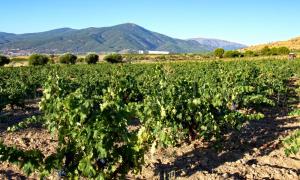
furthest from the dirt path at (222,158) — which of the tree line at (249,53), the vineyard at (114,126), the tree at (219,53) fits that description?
the tree at (219,53)

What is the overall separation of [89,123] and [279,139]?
7055mm

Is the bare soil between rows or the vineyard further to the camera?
the bare soil between rows

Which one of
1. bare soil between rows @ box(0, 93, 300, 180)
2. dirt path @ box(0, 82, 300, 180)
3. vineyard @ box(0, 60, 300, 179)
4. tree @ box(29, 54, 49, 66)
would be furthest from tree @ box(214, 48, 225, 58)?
dirt path @ box(0, 82, 300, 180)

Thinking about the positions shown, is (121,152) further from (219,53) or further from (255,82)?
(219,53)

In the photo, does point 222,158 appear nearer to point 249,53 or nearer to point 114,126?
point 114,126

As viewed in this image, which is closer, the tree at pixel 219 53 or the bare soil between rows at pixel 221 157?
the bare soil between rows at pixel 221 157

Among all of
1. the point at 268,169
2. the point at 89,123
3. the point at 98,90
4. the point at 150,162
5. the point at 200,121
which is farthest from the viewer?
the point at 98,90

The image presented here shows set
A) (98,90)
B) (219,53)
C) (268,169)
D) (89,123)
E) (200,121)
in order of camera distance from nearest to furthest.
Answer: (89,123), (268,169), (200,121), (98,90), (219,53)

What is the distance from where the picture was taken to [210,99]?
1216cm

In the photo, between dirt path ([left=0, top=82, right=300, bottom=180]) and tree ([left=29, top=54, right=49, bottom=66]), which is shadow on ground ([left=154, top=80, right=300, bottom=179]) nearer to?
dirt path ([left=0, top=82, right=300, bottom=180])

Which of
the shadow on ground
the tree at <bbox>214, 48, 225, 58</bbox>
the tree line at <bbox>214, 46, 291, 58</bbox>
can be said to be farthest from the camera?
A: the tree at <bbox>214, 48, 225, 58</bbox>

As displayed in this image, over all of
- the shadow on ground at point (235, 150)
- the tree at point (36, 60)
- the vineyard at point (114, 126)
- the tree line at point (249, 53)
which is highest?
the vineyard at point (114, 126)

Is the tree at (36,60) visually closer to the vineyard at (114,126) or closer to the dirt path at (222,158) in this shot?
the vineyard at (114,126)

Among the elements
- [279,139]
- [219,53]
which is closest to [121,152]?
[279,139]
